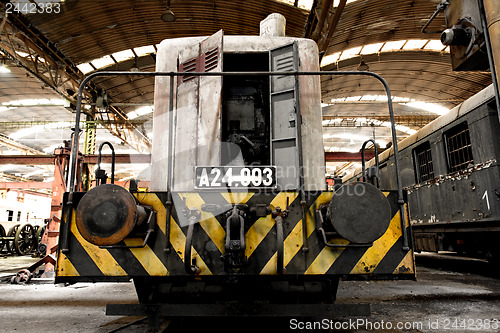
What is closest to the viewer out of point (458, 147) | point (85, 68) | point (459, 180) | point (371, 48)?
point (459, 180)

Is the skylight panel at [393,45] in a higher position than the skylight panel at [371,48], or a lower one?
higher

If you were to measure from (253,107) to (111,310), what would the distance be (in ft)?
7.19

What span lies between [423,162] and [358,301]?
15.1ft

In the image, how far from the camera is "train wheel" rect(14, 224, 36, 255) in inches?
516

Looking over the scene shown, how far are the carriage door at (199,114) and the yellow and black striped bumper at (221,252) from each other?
28.1 inches

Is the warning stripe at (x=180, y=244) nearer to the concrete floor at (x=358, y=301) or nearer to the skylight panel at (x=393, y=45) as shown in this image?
the concrete floor at (x=358, y=301)

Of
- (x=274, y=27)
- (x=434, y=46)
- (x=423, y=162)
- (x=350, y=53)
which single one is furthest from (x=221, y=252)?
(x=434, y=46)

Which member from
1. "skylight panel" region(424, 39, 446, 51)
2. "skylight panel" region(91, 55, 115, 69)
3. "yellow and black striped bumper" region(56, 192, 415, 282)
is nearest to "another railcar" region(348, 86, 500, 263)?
"yellow and black striped bumper" region(56, 192, 415, 282)

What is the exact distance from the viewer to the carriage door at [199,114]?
10.1 ft

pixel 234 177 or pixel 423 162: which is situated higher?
pixel 423 162

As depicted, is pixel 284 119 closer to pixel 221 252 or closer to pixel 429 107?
pixel 221 252

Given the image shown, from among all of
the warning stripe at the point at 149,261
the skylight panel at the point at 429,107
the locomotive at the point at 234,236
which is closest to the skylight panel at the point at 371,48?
the skylight panel at the point at 429,107

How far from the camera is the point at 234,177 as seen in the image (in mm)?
2467

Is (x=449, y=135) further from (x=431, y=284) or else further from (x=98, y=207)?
(x=98, y=207)
